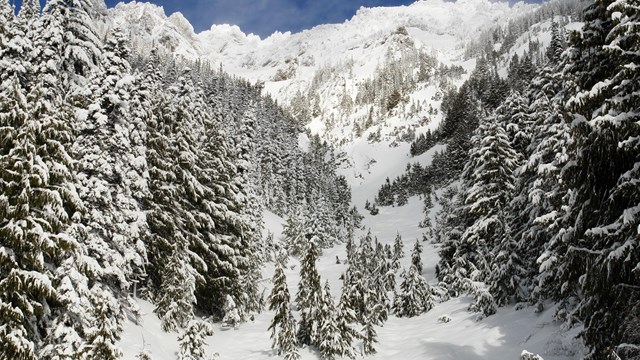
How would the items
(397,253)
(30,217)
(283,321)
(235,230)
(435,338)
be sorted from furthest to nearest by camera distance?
(397,253) < (235,230) < (435,338) < (283,321) < (30,217)

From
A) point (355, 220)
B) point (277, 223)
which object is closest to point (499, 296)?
point (277, 223)

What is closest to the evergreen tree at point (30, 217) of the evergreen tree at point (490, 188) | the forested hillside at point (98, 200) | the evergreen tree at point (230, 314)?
the forested hillside at point (98, 200)

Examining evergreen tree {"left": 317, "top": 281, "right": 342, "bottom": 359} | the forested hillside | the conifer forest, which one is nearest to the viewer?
the conifer forest

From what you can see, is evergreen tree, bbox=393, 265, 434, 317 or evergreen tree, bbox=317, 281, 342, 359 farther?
evergreen tree, bbox=393, 265, 434, 317

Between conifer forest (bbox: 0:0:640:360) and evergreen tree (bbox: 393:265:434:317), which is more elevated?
conifer forest (bbox: 0:0:640:360)

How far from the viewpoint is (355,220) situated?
332ft

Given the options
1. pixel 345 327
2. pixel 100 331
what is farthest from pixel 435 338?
pixel 100 331

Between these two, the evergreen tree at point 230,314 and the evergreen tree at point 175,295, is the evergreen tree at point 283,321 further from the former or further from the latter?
the evergreen tree at point 230,314

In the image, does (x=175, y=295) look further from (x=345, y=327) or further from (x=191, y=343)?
(x=345, y=327)

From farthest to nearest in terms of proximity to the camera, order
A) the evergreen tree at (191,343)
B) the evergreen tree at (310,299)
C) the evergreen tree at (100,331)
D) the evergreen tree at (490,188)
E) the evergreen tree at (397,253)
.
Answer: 1. the evergreen tree at (397,253)
2. the evergreen tree at (490,188)
3. the evergreen tree at (310,299)
4. the evergreen tree at (191,343)
5. the evergreen tree at (100,331)

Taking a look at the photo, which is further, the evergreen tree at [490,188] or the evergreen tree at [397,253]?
the evergreen tree at [397,253]

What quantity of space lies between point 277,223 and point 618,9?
63724 mm

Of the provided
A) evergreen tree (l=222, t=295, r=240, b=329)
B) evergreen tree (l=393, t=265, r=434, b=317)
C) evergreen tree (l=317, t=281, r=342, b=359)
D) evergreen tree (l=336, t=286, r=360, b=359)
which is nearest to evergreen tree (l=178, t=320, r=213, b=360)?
evergreen tree (l=317, t=281, r=342, b=359)

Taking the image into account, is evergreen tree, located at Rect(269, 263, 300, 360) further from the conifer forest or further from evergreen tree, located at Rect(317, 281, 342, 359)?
evergreen tree, located at Rect(317, 281, 342, 359)
